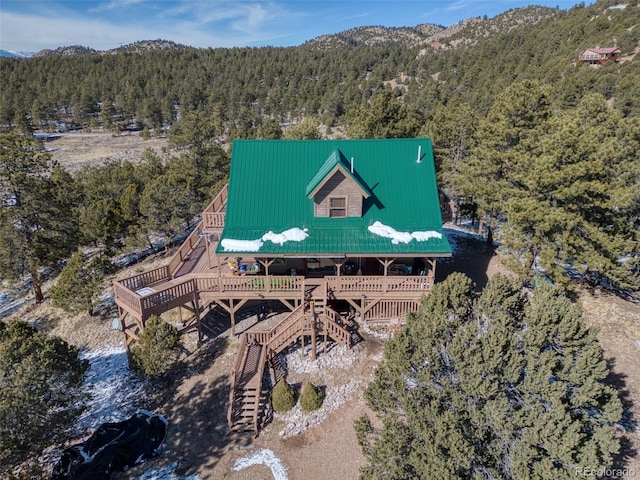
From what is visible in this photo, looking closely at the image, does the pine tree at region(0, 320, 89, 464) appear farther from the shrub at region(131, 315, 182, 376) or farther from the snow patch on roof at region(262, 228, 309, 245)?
the snow patch on roof at region(262, 228, 309, 245)

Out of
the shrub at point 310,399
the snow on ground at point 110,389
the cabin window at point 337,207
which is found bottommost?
the snow on ground at point 110,389

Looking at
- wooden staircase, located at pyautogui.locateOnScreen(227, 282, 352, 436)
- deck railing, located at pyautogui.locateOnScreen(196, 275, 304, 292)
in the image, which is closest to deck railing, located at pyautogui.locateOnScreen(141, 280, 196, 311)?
deck railing, located at pyautogui.locateOnScreen(196, 275, 304, 292)

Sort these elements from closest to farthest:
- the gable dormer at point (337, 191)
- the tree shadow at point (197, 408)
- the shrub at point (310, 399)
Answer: the tree shadow at point (197, 408) < the shrub at point (310, 399) < the gable dormer at point (337, 191)

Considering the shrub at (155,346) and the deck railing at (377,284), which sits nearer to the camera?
the shrub at (155,346)

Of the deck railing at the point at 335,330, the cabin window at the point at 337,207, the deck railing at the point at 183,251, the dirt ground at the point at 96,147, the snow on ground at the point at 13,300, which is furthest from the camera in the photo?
the dirt ground at the point at 96,147

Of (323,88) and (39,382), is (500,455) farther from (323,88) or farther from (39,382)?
(323,88)

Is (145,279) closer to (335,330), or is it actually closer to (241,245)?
(241,245)

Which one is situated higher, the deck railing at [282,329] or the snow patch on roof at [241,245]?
the snow patch on roof at [241,245]

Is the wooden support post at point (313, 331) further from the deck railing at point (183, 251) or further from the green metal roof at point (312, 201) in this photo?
the deck railing at point (183, 251)

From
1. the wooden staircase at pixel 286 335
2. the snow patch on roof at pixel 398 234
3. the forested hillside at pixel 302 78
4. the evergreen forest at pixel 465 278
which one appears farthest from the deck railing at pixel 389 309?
the forested hillside at pixel 302 78
